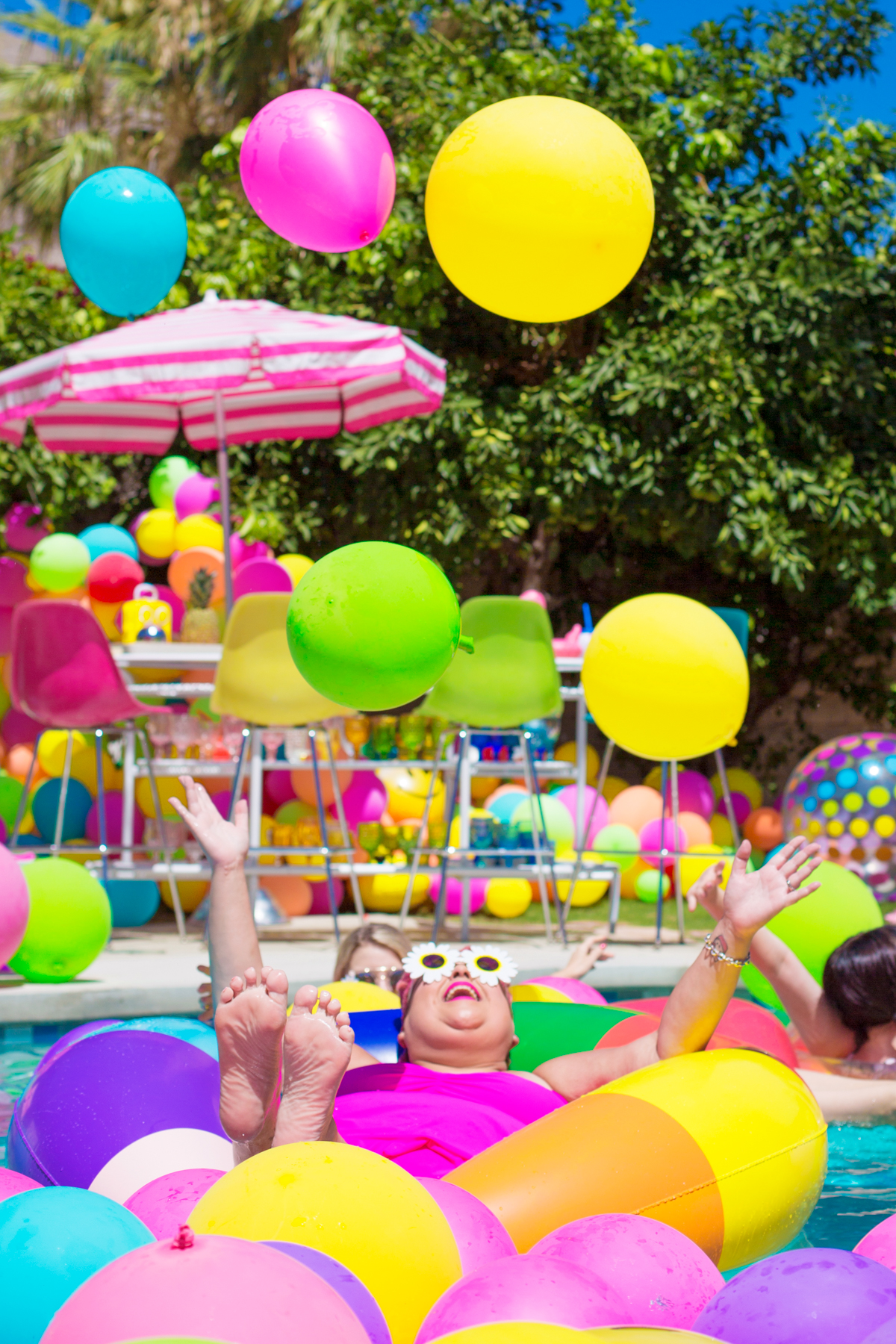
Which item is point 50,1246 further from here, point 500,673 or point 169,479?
point 169,479

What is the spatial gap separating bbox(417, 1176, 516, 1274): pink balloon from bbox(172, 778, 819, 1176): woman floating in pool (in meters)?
0.23

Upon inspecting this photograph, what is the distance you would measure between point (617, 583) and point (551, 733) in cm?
260

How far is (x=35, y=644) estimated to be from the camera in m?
4.96

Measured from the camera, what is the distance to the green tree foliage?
300 inches

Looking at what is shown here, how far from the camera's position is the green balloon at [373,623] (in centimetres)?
243

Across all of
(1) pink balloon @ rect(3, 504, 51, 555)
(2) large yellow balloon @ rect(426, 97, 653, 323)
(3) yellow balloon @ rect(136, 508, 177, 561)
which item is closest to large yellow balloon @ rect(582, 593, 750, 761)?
(2) large yellow balloon @ rect(426, 97, 653, 323)

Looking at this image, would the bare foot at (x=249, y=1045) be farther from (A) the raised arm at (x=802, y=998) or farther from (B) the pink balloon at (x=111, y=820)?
(B) the pink balloon at (x=111, y=820)

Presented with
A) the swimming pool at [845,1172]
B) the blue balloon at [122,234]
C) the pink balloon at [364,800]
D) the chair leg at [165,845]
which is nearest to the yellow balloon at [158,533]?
the pink balloon at [364,800]

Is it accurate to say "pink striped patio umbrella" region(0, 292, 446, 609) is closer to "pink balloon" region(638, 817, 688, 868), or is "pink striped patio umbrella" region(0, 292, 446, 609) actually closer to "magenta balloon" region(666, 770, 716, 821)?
"pink balloon" region(638, 817, 688, 868)

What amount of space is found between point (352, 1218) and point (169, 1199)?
411 millimetres

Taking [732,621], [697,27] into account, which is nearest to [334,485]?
[732,621]

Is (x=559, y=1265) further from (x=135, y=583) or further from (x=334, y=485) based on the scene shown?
(x=334, y=485)

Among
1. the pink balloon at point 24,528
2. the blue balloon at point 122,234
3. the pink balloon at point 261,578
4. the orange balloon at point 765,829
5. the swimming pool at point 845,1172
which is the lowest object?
the swimming pool at point 845,1172

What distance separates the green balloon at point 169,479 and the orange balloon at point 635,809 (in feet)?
10.7
